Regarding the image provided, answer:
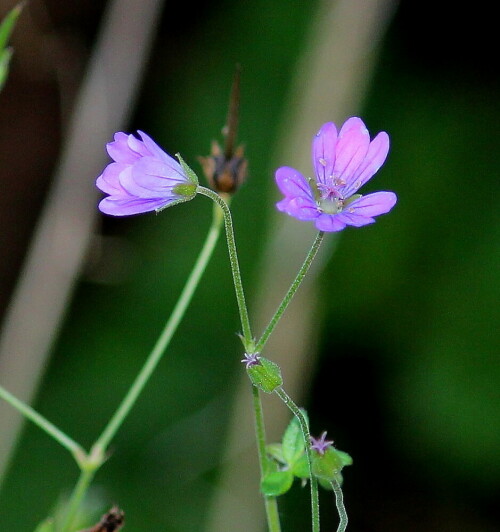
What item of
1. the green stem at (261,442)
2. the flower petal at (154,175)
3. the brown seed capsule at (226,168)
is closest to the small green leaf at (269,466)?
the green stem at (261,442)

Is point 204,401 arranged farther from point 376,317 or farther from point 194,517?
point 376,317

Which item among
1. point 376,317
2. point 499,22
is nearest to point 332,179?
point 376,317

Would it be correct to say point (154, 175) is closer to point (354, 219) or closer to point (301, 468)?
point (354, 219)

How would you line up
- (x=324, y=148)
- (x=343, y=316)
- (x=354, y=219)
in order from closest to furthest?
(x=354, y=219), (x=324, y=148), (x=343, y=316)

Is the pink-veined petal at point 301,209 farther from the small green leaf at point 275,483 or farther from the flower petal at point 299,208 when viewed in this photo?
the small green leaf at point 275,483

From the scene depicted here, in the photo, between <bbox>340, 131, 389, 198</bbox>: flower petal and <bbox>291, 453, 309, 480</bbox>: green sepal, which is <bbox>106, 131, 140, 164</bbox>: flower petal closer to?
<bbox>340, 131, 389, 198</bbox>: flower petal

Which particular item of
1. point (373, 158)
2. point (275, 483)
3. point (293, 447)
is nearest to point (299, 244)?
point (373, 158)
